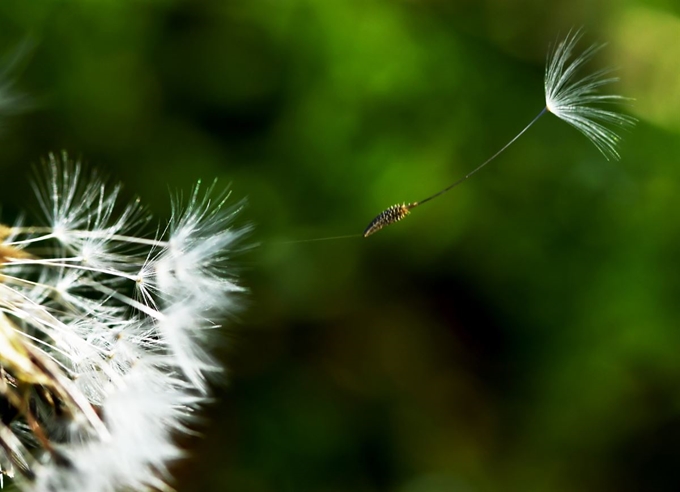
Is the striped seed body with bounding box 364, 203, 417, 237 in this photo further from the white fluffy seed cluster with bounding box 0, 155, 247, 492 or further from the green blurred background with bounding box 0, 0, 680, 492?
the green blurred background with bounding box 0, 0, 680, 492

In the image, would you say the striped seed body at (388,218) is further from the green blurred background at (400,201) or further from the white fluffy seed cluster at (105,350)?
the green blurred background at (400,201)

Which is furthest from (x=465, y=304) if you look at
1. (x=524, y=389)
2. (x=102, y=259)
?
(x=102, y=259)

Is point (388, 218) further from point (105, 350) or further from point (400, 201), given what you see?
point (400, 201)

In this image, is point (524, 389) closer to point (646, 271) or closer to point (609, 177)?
point (646, 271)

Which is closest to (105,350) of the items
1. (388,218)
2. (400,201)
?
(388,218)

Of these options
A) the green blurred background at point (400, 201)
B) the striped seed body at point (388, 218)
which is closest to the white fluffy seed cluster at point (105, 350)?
the striped seed body at point (388, 218)

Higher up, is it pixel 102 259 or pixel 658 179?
pixel 658 179
